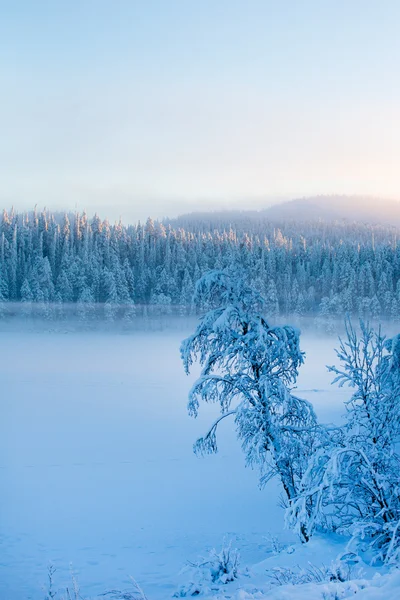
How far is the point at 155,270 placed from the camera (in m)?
92.4

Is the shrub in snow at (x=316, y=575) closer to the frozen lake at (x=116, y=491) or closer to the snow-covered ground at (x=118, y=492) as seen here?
the snow-covered ground at (x=118, y=492)

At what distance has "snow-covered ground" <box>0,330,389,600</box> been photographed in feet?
39.3

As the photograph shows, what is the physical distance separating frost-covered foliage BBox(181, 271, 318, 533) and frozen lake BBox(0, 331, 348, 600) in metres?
3.29

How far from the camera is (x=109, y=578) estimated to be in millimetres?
11016

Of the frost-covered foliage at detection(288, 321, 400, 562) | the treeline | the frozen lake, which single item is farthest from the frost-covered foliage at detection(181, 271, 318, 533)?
the treeline

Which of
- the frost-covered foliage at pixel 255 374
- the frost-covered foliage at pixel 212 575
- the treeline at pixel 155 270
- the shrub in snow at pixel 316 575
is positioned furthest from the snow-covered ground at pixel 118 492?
the treeline at pixel 155 270

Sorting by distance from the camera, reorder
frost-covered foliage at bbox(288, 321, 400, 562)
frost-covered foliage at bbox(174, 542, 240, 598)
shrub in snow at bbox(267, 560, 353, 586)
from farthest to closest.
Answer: frost-covered foliage at bbox(288, 321, 400, 562) < frost-covered foliage at bbox(174, 542, 240, 598) < shrub in snow at bbox(267, 560, 353, 586)

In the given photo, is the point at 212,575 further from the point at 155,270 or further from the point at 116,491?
the point at 155,270

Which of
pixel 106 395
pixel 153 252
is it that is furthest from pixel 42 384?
pixel 153 252

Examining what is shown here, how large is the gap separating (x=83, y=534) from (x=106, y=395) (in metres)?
23.6

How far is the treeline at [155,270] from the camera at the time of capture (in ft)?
270

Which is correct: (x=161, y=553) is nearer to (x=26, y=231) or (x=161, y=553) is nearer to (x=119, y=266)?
(x=119, y=266)

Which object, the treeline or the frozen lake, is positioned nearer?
the frozen lake

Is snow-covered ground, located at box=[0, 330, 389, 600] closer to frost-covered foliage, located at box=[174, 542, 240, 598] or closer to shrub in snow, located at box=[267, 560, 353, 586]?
frost-covered foliage, located at box=[174, 542, 240, 598]
